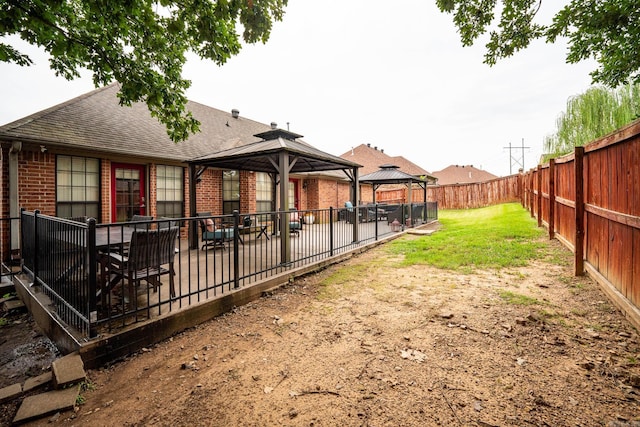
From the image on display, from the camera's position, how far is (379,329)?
3449 millimetres

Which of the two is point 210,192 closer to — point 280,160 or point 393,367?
point 280,160

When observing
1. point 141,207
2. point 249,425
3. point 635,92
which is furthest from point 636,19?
point 141,207

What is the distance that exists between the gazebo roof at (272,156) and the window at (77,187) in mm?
2724

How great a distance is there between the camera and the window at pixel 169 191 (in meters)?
9.59

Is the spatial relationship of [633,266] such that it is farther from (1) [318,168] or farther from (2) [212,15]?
(1) [318,168]

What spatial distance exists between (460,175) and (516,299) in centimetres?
5716

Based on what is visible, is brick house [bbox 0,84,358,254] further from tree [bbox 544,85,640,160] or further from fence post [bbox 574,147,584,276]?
tree [bbox 544,85,640,160]

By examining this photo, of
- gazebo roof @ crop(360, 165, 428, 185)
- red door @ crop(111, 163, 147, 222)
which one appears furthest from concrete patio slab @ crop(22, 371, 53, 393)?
gazebo roof @ crop(360, 165, 428, 185)

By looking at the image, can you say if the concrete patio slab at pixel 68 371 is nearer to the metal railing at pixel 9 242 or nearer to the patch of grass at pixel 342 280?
the patch of grass at pixel 342 280

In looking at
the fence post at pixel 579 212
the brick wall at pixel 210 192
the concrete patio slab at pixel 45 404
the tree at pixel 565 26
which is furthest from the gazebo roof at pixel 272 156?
the fence post at pixel 579 212

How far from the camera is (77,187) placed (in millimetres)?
7652

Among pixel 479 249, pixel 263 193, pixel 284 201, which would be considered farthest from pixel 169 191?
pixel 479 249

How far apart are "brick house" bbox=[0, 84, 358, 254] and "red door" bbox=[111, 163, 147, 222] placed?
27 millimetres

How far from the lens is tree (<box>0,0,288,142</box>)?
385 centimetres
